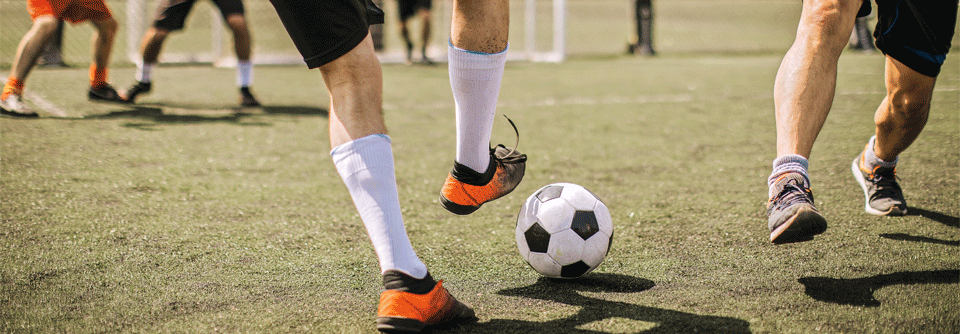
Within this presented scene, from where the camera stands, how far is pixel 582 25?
25188 millimetres

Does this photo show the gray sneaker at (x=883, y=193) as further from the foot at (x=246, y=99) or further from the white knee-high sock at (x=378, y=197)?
the foot at (x=246, y=99)

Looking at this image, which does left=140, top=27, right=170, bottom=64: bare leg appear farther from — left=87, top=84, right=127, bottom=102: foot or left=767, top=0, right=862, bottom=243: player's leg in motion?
left=767, top=0, right=862, bottom=243: player's leg in motion

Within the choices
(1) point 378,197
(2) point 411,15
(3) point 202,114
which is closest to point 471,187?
(1) point 378,197

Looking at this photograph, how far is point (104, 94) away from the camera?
5820 mm

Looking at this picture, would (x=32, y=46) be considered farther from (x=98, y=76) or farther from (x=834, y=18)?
(x=834, y=18)

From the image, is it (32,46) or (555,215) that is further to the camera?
(32,46)

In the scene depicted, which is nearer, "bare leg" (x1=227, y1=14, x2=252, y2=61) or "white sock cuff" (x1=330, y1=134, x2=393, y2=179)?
"white sock cuff" (x1=330, y1=134, x2=393, y2=179)

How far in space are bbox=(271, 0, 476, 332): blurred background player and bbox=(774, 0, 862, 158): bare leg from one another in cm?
115

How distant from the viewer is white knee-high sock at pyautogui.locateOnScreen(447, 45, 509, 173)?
207 centimetres

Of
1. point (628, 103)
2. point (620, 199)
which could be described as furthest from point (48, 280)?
point (628, 103)

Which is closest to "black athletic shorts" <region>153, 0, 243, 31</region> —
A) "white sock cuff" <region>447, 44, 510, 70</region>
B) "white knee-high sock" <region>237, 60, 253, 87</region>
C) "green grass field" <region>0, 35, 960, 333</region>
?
"white knee-high sock" <region>237, 60, 253, 87</region>

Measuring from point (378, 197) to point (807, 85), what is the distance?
133 cm

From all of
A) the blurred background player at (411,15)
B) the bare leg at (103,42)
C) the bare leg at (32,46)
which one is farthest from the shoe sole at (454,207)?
the blurred background player at (411,15)

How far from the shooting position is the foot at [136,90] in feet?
19.6
